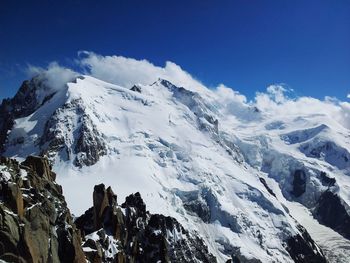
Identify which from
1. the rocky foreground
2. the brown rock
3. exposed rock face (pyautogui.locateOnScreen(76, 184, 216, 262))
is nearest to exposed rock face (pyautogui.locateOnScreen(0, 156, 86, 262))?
the rocky foreground

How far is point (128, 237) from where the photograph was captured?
178125 mm

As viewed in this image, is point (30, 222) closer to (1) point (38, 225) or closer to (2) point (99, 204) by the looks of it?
(1) point (38, 225)

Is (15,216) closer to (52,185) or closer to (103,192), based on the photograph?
(52,185)

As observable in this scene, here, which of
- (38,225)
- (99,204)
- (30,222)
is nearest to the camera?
(30,222)

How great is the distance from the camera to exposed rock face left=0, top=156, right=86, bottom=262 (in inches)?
3155

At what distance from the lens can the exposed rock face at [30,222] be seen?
80.1 meters

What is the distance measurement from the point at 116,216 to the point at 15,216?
85.4 meters

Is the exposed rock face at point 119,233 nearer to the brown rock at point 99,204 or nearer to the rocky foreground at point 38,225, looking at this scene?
the brown rock at point 99,204

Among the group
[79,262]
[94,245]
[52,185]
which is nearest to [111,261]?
[94,245]

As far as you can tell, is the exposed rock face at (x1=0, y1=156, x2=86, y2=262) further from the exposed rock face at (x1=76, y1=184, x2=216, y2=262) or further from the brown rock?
the brown rock

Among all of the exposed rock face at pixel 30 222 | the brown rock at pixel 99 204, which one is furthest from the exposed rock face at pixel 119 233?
the exposed rock face at pixel 30 222

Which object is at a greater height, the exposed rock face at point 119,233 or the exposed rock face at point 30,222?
the exposed rock face at point 119,233

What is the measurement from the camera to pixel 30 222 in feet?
285

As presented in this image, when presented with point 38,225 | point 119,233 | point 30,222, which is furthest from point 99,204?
point 30,222
